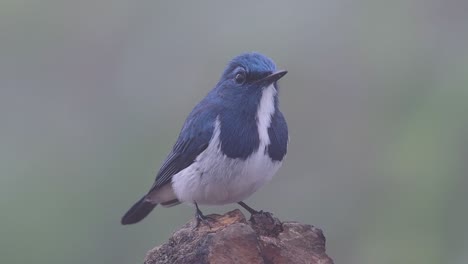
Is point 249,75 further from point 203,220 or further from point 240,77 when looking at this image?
point 203,220

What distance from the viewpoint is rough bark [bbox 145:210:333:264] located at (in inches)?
142

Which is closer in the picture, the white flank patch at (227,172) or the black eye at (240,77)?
the white flank patch at (227,172)

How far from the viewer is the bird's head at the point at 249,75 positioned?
4355mm

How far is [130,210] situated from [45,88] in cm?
160

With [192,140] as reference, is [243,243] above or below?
below

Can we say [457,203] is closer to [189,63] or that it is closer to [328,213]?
[328,213]

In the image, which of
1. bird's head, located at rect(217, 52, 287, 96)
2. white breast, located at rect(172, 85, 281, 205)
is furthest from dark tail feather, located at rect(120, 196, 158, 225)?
bird's head, located at rect(217, 52, 287, 96)

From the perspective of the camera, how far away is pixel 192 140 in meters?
4.57

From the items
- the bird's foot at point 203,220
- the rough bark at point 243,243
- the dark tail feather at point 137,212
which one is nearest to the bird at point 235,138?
the bird's foot at point 203,220

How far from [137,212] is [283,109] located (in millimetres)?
1437

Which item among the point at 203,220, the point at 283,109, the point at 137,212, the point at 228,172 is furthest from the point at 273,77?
the point at 283,109

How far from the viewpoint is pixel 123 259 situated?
549 cm

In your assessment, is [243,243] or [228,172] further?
[228,172]

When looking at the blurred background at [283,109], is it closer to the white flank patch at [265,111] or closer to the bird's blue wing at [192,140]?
the bird's blue wing at [192,140]
